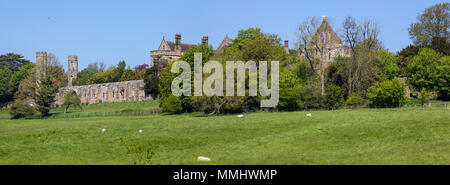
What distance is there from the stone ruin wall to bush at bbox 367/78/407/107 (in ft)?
163

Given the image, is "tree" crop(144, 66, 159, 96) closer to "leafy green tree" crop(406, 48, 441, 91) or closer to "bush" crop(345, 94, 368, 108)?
"bush" crop(345, 94, 368, 108)

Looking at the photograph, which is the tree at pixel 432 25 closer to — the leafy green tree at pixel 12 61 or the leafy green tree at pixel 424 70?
the leafy green tree at pixel 424 70

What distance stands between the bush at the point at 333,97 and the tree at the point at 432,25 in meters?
30.6

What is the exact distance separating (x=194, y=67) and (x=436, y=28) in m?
44.2

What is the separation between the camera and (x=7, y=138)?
3662cm

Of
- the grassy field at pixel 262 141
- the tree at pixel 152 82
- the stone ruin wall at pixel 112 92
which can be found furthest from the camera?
the stone ruin wall at pixel 112 92

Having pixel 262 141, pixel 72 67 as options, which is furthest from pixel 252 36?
pixel 72 67

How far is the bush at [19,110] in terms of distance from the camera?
78.9 metres

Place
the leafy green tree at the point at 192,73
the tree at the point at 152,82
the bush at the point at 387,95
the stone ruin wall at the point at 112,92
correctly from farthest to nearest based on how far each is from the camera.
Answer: the stone ruin wall at the point at 112,92 < the tree at the point at 152,82 < the leafy green tree at the point at 192,73 < the bush at the point at 387,95

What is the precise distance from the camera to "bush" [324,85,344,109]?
62.0 m

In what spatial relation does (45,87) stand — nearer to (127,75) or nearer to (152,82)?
(152,82)

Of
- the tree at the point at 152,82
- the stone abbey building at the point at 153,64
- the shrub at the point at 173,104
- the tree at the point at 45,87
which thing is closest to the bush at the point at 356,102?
the shrub at the point at 173,104

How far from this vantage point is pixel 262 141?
33.2 meters
